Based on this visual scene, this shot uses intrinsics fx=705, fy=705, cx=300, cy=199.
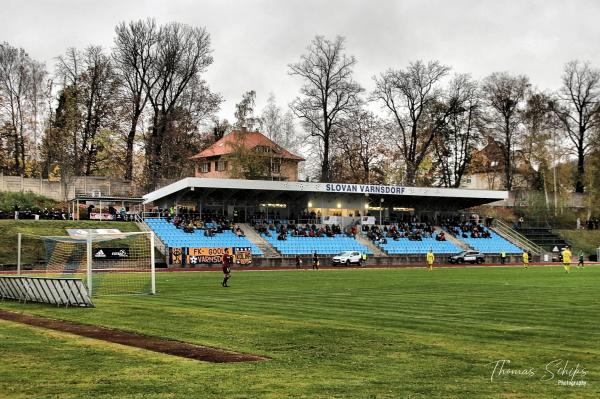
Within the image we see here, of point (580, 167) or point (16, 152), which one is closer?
point (16, 152)

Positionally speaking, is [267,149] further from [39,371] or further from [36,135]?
[39,371]

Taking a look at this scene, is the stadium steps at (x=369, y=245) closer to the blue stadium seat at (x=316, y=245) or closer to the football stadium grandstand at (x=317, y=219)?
the football stadium grandstand at (x=317, y=219)

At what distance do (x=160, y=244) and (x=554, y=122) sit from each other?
5690 centimetres

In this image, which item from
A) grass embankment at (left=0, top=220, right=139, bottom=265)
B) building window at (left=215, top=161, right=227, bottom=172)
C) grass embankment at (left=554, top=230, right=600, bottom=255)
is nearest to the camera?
grass embankment at (left=0, top=220, right=139, bottom=265)

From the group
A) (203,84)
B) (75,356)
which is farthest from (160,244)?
(75,356)

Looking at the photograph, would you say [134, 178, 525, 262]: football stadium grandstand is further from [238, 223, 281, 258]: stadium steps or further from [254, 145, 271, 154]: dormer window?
[254, 145, 271, 154]: dormer window

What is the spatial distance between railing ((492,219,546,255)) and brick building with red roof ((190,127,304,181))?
84.0 feet

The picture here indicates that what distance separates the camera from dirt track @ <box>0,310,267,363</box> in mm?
13281

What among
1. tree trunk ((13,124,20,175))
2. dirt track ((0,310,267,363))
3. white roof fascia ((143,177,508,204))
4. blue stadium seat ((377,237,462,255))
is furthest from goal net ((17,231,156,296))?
blue stadium seat ((377,237,462,255))

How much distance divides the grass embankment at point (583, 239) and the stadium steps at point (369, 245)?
2519cm

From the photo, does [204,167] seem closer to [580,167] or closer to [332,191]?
[332,191]

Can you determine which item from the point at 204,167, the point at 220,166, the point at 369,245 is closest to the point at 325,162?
the point at 220,166

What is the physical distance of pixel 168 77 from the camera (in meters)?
80.4

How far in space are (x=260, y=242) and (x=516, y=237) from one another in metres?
32.9
